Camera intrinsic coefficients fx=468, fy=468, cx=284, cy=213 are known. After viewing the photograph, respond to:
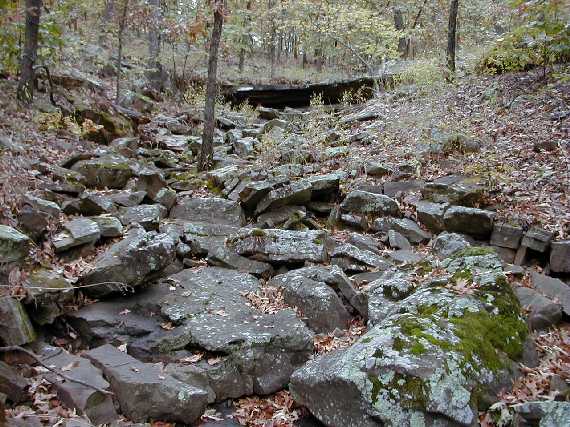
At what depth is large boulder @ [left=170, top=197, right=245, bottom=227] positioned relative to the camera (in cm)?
930

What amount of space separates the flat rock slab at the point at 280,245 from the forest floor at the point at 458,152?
2353 millimetres

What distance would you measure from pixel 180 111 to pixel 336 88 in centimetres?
691

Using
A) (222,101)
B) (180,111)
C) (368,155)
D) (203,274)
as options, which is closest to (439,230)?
(368,155)

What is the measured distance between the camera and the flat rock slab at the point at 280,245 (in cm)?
745

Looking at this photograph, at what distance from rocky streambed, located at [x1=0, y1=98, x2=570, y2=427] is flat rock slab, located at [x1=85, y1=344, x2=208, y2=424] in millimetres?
14

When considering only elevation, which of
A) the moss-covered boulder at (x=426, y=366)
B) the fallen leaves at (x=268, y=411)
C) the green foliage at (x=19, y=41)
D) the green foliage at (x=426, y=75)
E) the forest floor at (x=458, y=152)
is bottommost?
the fallen leaves at (x=268, y=411)

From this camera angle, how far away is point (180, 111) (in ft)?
56.6

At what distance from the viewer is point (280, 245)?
24.9ft

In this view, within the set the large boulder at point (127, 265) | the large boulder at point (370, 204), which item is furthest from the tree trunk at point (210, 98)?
the large boulder at point (127, 265)

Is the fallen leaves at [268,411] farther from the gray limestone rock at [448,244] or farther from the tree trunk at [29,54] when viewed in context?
the tree trunk at [29,54]

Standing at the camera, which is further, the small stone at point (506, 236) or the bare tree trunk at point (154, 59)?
the bare tree trunk at point (154, 59)

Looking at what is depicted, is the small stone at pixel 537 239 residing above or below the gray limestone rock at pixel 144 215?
above

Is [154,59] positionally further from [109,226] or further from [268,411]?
[268,411]

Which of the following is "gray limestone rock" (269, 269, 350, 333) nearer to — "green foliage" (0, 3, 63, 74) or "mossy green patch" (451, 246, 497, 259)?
"mossy green patch" (451, 246, 497, 259)
